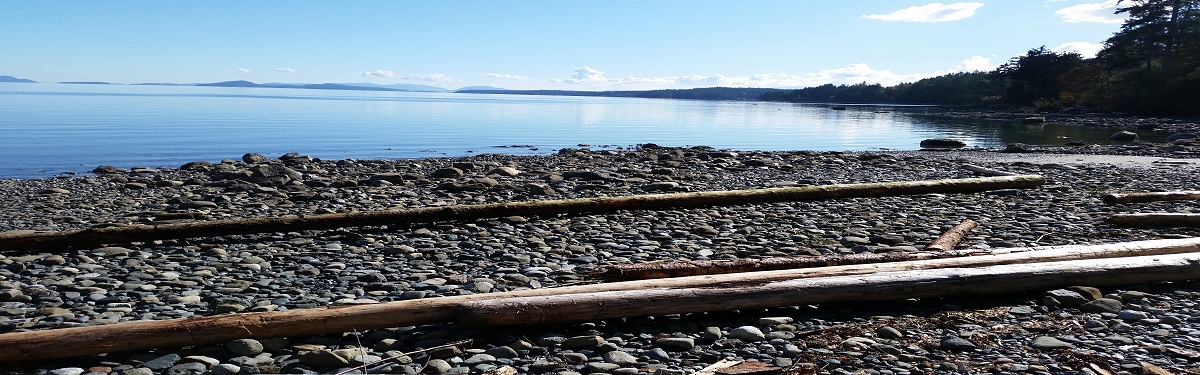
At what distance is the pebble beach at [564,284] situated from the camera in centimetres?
478

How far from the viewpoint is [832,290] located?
5.84 meters

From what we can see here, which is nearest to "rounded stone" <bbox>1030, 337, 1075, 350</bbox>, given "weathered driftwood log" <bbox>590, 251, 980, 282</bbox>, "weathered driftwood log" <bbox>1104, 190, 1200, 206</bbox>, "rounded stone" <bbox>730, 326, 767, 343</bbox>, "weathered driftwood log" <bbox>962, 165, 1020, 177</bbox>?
"rounded stone" <bbox>730, 326, 767, 343</bbox>

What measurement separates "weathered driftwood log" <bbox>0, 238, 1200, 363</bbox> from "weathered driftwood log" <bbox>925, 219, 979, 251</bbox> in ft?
7.01

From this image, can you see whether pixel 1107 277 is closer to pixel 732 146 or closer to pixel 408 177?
pixel 408 177

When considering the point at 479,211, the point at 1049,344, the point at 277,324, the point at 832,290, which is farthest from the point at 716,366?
the point at 479,211

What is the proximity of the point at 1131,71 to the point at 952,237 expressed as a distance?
9164 cm

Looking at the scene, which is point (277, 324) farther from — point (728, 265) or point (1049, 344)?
point (1049, 344)

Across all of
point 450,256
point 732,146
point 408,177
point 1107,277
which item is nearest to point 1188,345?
point 1107,277

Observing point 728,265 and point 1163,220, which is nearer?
point 728,265

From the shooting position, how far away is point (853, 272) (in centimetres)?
621

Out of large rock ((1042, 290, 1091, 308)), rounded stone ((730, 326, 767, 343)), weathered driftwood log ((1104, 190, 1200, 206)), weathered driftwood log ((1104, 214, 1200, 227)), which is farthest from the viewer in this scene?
weathered driftwood log ((1104, 190, 1200, 206))

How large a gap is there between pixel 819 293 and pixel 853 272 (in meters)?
0.58

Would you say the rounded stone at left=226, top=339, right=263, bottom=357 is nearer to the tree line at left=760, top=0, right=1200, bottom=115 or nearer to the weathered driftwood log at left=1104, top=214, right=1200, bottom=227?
the weathered driftwood log at left=1104, top=214, right=1200, bottom=227

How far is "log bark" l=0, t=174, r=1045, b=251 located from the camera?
8.42 m
